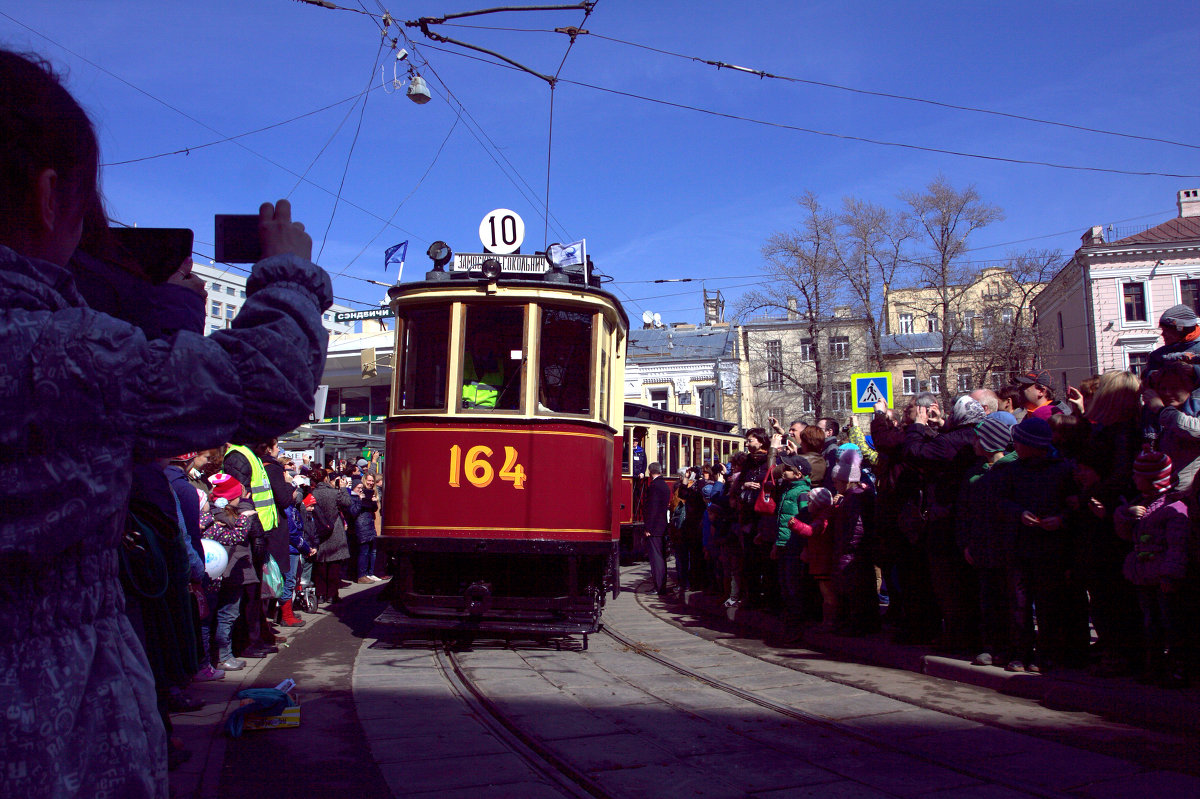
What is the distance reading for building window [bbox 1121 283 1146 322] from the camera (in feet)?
113

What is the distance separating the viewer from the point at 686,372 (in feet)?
162

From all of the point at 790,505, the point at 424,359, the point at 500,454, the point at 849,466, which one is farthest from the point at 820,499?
the point at 424,359

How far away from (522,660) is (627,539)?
9.49 metres

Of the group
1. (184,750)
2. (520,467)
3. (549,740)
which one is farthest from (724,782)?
(520,467)

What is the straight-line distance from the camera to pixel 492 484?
308 inches

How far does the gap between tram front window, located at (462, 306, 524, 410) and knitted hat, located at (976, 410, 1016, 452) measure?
3942mm

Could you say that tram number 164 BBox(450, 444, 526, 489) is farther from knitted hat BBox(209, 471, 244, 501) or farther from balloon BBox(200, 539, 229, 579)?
balloon BBox(200, 539, 229, 579)

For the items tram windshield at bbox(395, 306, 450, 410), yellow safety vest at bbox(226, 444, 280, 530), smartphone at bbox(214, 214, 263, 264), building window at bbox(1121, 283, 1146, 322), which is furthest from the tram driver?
building window at bbox(1121, 283, 1146, 322)

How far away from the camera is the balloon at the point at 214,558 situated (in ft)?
19.6

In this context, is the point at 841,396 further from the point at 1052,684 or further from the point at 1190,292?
the point at 1052,684

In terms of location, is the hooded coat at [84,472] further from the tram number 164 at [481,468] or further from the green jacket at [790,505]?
the green jacket at [790,505]

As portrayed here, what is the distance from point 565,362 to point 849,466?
2730 millimetres

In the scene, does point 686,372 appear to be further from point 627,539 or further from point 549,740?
point 549,740

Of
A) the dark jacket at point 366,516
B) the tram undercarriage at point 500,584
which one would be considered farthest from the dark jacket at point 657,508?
the dark jacket at point 366,516
